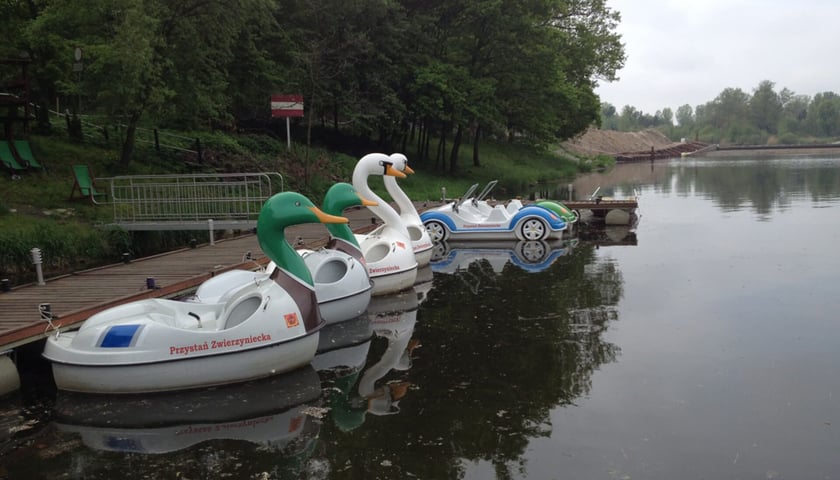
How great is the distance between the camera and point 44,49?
65.5ft

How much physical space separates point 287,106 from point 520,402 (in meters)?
21.0

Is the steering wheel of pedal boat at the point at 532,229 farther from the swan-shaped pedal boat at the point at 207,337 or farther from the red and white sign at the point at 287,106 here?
the red and white sign at the point at 287,106

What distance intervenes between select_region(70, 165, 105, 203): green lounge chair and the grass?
0.24 meters

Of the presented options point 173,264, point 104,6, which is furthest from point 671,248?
point 104,6

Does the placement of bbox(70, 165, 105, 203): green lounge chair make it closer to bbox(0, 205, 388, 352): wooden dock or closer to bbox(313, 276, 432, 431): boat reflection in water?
bbox(0, 205, 388, 352): wooden dock

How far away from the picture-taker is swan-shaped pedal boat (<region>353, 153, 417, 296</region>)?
39.8 feet

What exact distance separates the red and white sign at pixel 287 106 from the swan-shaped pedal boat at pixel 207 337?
59.6 feet

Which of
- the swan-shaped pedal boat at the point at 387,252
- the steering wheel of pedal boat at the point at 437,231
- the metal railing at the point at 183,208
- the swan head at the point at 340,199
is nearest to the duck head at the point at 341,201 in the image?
the swan head at the point at 340,199

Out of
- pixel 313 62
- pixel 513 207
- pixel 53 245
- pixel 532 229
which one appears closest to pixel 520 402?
pixel 53 245

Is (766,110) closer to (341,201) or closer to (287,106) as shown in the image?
(287,106)

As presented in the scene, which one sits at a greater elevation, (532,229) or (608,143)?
(608,143)

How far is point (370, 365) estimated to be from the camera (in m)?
8.52

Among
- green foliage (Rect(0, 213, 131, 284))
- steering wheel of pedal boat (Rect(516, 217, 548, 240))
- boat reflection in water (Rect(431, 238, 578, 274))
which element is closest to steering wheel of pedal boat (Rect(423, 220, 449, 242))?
boat reflection in water (Rect(431, 238, 578, 274))

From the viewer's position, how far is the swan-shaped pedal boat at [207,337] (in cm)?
723
